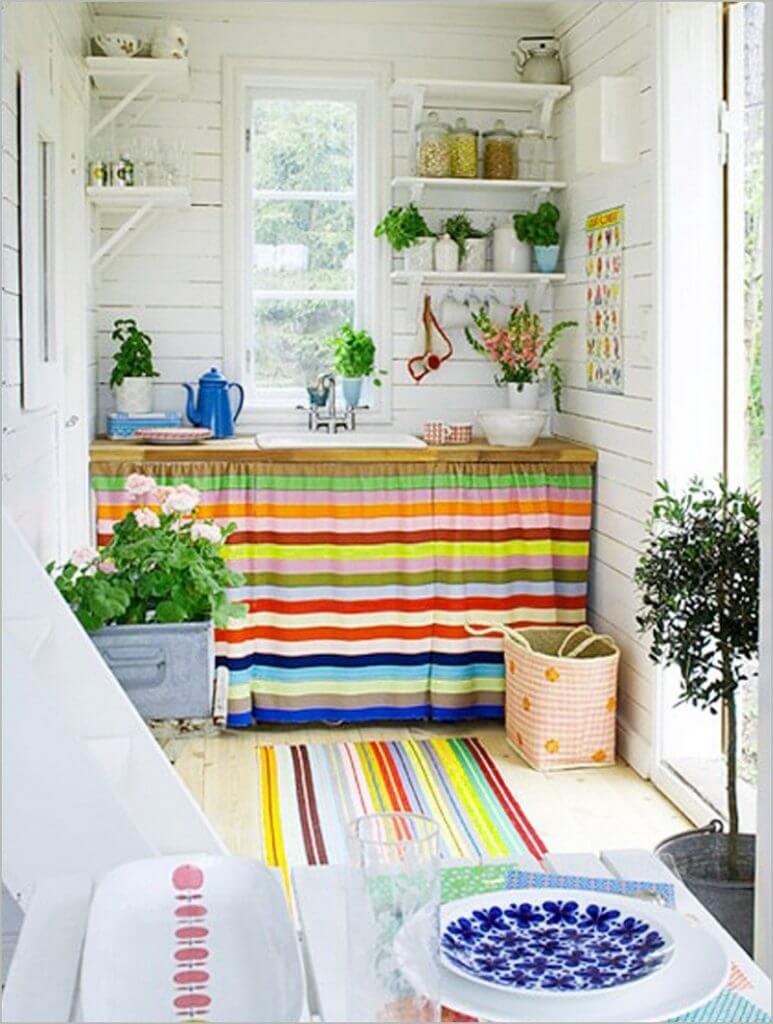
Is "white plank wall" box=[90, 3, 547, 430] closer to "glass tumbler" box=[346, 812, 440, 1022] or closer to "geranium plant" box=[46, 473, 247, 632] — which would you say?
"geranium plant" box=[46, 473, 247, 632]

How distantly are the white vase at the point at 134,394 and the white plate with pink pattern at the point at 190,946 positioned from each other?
3.77 m

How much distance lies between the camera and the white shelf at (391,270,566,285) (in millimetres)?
5277

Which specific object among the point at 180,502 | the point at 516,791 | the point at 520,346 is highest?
the point at 520,346

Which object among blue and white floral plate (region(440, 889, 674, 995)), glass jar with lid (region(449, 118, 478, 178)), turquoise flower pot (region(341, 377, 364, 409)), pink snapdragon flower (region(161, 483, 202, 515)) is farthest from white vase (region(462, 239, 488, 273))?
blue and white floral plate (region(440, 889, 674, 995))

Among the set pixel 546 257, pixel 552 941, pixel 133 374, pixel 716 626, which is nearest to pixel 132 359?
pixel 133 374

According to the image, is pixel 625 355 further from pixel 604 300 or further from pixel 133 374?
pixel 133 374

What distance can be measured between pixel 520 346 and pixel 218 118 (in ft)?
4.53

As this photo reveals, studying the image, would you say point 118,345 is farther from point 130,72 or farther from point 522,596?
point 522,596

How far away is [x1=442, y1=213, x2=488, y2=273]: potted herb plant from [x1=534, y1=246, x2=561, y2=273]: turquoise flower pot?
0.21 meters

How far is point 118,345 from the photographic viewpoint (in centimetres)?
537

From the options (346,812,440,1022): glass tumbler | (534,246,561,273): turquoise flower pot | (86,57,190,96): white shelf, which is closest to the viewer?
(346,812,440,1022): glass tumbler

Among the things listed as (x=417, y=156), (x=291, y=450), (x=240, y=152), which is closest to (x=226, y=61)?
(x=240, y=152)

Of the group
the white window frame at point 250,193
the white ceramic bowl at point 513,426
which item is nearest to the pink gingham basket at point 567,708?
the white ceramic bowl at point 513,426

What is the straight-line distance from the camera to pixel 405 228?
17.4ft
